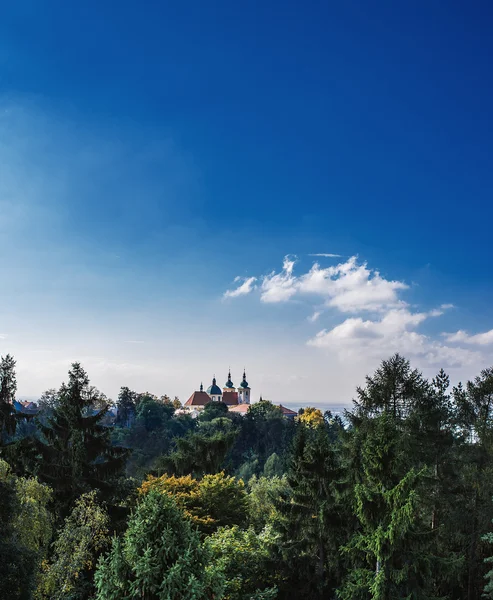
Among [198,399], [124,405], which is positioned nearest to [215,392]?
[198,399]

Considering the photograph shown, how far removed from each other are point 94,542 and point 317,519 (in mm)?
7309

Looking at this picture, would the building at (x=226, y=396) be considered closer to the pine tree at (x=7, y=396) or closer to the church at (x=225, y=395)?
the church at (x=225, y=395)

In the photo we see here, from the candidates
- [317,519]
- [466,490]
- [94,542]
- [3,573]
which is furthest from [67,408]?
[466,490]

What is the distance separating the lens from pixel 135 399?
288 ft

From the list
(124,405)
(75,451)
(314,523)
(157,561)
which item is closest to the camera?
(157,561)

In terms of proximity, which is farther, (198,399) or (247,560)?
(198,399)

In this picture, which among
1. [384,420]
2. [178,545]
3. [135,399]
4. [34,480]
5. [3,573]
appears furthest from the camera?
[135,399]

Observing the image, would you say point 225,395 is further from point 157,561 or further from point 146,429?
point 157,561

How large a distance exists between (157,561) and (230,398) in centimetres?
12767

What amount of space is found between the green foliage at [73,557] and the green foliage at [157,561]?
5.34 metres

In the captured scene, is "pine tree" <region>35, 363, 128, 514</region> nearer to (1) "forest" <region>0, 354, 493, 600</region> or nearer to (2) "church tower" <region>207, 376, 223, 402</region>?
(1) "forest" <region>0, 354, 493, 600</region>

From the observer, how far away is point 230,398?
436ft

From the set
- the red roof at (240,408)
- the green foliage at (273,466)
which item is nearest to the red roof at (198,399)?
the red roof at (240,408)

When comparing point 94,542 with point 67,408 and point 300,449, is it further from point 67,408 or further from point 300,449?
point 300,449
